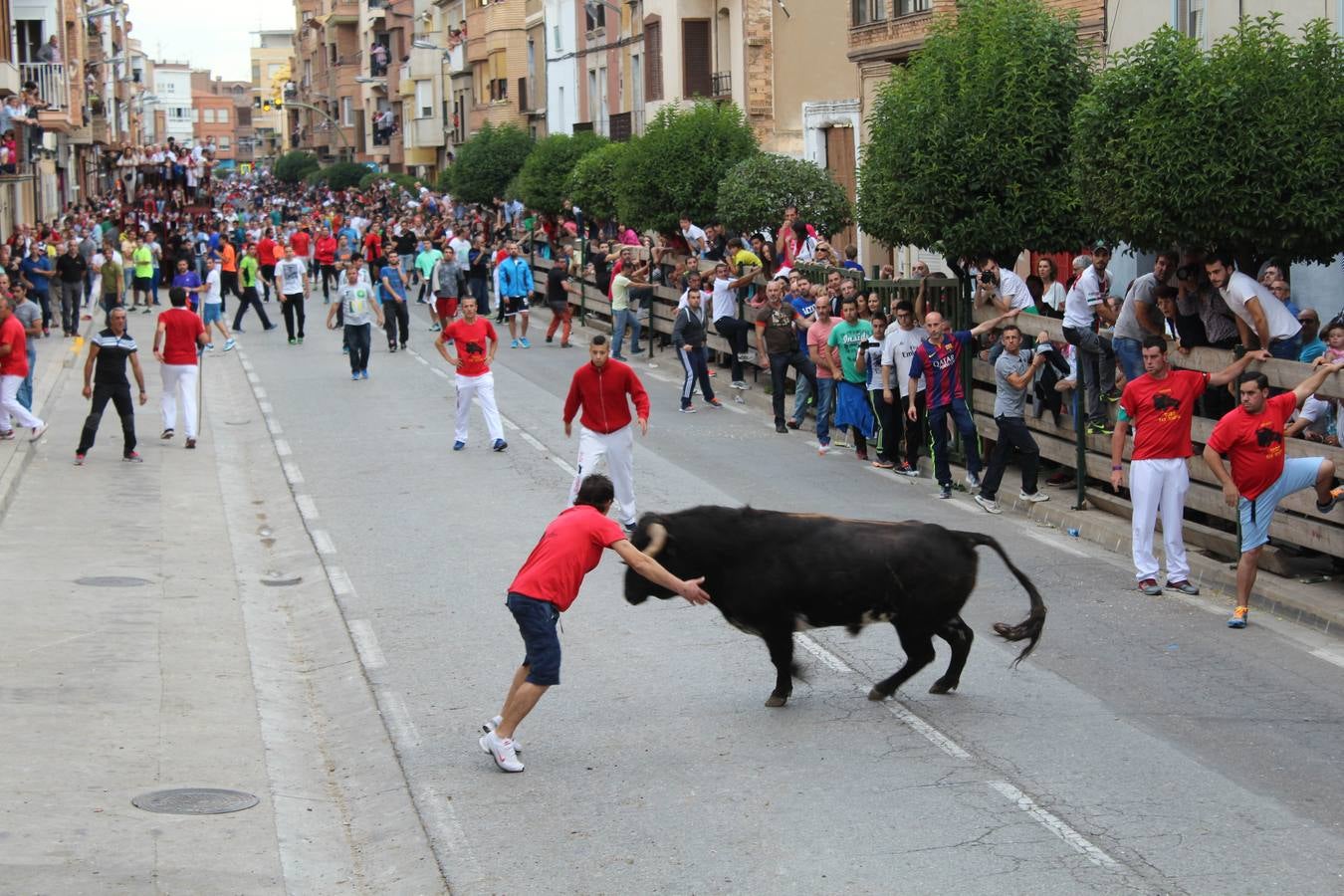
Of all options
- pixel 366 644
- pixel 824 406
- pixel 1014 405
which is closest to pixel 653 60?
pixel 824 406

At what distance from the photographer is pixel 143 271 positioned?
38.1 meters

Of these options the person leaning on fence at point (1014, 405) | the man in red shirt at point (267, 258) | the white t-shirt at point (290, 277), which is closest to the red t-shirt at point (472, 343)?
the person leaning on fence at point (1014, 405)

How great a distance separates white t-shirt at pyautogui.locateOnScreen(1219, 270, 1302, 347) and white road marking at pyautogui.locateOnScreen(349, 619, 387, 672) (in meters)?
7.12

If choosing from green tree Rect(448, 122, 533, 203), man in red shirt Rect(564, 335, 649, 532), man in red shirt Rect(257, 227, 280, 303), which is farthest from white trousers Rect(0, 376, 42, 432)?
green tree Rect(448, 122, 533, 203)

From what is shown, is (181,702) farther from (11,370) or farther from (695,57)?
(695,57)

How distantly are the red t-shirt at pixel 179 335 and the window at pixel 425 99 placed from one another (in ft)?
208

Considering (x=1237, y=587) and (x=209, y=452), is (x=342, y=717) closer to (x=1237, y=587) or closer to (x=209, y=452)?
(x=1237, y=587)

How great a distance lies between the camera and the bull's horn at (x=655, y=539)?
29.0 ft

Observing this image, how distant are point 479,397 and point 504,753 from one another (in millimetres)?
10879

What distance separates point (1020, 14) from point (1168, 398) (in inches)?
301

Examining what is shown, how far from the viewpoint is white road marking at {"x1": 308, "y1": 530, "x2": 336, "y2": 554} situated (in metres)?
14.5

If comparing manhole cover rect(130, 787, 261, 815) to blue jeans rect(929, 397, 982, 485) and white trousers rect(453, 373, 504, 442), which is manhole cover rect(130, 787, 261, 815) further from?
white trousers rect(453, 373, 504, 442)

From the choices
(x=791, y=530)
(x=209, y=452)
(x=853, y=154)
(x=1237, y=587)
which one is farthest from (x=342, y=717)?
(x=853, y=154)

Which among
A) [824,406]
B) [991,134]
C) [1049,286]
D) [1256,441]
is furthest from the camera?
[1049,286]
